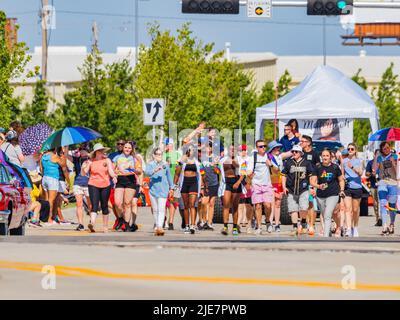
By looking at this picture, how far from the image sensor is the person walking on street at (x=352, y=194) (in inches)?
1006

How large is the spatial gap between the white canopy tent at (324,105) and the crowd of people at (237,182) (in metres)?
6.77

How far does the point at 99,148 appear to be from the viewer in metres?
26.5

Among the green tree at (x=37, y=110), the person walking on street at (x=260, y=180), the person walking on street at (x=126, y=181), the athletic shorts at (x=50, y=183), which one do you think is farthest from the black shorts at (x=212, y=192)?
the green tree at (x=37, y=110)

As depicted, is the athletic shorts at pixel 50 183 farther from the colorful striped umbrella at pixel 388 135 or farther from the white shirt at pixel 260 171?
the colorful striped umbrella at pixel 388 135

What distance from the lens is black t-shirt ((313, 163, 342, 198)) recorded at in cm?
2447

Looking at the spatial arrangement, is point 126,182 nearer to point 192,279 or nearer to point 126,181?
point 126,181

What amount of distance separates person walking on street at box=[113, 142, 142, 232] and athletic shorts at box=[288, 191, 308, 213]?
314 cm

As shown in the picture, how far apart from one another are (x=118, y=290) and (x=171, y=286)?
70 centimetres

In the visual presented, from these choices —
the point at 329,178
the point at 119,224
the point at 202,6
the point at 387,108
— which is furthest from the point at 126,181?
the point at 387,108

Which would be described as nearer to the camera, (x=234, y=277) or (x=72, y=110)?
(x=234, y=277)
